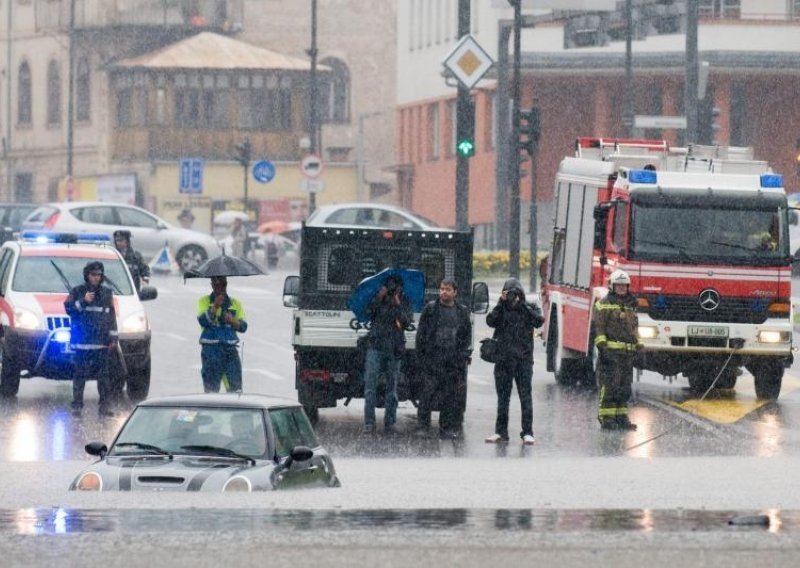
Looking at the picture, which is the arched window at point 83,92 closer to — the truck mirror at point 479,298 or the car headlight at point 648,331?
the car headlight at point 648,331

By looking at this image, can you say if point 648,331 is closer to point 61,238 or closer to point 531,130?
point 61,238

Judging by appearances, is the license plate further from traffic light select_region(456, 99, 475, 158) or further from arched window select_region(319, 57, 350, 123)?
arched window select_region(319, 57, 350, 123)

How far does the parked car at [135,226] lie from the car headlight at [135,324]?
25908 mm

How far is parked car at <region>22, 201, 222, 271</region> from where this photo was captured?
53.9 meters

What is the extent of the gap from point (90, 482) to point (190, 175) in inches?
2223

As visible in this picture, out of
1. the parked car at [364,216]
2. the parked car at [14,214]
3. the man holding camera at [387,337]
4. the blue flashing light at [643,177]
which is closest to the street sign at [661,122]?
the parked car at [364,216]

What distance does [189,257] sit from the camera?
55.4m

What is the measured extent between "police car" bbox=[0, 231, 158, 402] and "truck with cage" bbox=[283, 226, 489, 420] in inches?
92.5

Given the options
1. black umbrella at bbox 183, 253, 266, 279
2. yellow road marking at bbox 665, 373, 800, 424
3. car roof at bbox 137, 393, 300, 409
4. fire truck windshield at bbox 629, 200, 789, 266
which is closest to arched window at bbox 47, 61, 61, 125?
yellow road marking at bbox 665, 373, 800, 424

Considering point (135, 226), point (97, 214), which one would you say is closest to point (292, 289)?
point (97, 214)

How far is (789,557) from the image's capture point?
12.4 metres

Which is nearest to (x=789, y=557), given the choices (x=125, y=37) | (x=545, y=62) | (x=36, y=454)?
(x=36, y=454)

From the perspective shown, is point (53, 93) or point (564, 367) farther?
point (53, 93)

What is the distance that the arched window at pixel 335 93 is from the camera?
326ft
